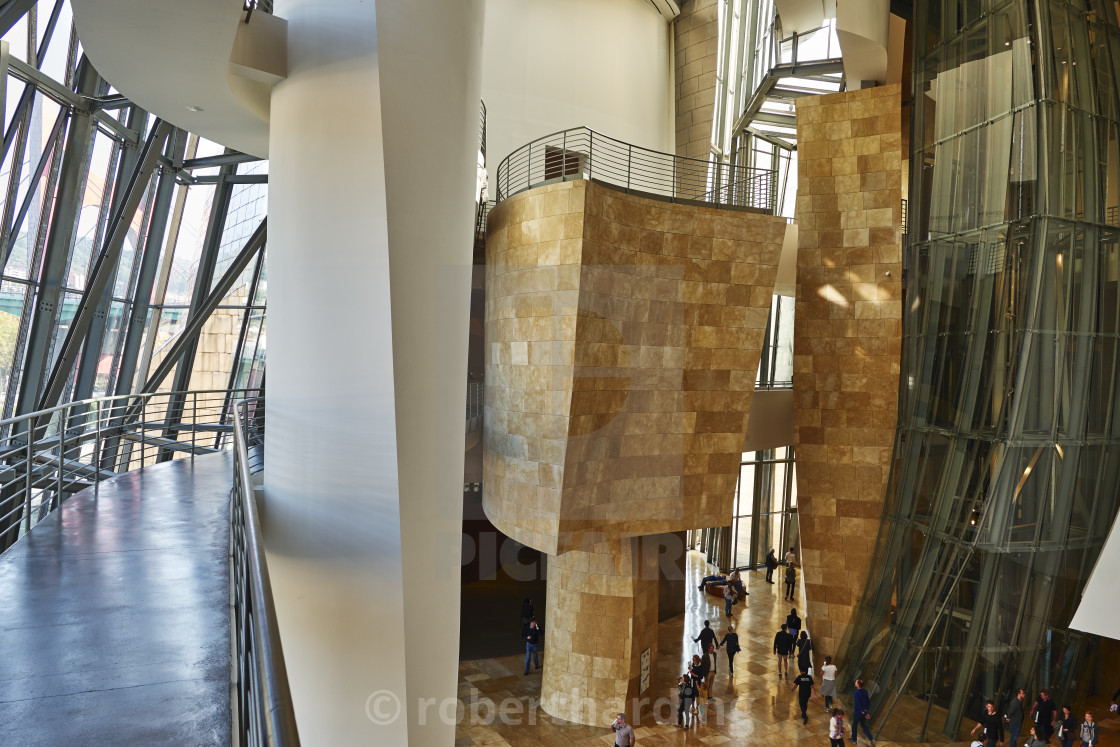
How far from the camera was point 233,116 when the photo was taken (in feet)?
31.0

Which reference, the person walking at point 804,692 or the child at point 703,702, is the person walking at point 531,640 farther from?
the person walking at point 804,692

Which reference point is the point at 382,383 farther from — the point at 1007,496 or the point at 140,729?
the point at 1007,496

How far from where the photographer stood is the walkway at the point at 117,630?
2.74m

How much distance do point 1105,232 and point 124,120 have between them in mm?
17834

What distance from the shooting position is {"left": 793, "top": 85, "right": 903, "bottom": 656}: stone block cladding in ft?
53.7

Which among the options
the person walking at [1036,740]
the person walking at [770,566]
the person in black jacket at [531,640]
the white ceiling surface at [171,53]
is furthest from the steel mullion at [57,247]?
the person walking at [770,566]

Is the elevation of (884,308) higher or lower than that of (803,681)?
higher

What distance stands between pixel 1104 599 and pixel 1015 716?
273cm

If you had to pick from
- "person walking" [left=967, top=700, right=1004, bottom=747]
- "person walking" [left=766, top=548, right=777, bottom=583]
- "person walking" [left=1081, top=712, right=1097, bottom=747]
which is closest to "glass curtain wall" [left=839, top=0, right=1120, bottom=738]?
"person walking" [left=967, top=700, right=1004, bottom=747]

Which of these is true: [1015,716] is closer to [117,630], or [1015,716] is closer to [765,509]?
[117,630]

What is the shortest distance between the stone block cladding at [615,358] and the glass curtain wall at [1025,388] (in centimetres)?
429

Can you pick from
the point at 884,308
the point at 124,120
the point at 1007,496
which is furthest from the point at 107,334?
the point at 1007,496

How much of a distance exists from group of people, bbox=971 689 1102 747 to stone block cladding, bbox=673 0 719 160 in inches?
617

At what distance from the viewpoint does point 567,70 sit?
19969mm
